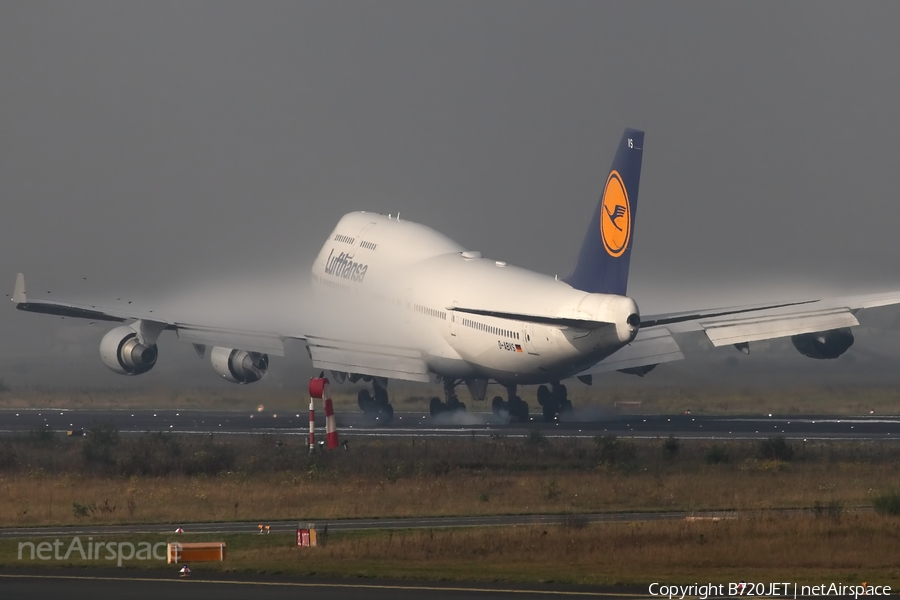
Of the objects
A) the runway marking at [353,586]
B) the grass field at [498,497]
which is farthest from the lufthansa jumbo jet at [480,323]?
the runway marking at [353,586]

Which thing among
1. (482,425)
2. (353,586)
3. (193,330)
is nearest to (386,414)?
(482,425)

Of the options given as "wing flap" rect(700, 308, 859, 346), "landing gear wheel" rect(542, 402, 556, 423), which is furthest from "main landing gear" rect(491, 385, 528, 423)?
"wing flap" rect(700, 308, 859, 346)

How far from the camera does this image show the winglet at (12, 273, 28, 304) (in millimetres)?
60781

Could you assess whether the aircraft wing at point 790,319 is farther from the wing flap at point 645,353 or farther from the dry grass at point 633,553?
the dry grass at point 633,553

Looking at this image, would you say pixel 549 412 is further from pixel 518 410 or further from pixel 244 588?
pixel 244 588

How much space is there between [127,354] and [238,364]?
189 inches

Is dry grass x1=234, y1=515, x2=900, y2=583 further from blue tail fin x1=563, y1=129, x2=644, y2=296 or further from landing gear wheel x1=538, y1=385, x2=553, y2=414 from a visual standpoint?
landing gear wheel x1=538, y1=385, x2=553, y2=414

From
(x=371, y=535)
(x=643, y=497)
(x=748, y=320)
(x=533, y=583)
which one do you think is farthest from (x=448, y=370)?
(x=533, y=583)

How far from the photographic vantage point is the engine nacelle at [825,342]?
5656cm

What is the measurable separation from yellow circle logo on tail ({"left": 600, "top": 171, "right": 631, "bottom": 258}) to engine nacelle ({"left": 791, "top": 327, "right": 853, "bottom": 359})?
10.2 metres

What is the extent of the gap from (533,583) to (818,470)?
19246 millimetres

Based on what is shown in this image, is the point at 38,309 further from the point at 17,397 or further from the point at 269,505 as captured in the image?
the point at 269,505

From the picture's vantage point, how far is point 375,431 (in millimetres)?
55875

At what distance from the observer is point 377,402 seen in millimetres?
62219
